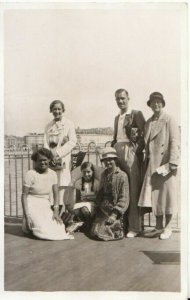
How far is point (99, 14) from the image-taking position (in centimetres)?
212

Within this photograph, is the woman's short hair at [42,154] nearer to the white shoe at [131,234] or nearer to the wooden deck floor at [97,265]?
the wooden deck floor at [97,265]

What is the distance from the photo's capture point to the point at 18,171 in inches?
85.0

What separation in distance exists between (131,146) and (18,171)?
0.59m

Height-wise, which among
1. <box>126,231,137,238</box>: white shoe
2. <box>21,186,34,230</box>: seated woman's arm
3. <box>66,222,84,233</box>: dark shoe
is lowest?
<box>126,231,137,238</box>: white shoe

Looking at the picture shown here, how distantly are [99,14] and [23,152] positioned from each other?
788 mm

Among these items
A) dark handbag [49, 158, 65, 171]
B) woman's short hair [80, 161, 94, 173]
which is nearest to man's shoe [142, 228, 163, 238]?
woman's short hair [80, 161, 94, 173]

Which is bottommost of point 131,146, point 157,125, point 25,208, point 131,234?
point 131,234

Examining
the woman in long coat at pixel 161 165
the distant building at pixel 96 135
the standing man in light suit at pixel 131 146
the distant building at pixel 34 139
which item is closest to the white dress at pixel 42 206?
the distant building at pixel 34 139

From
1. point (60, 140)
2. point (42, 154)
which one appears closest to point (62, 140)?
point (60, 140)

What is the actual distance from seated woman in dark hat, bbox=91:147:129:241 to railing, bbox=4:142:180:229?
64 millimetres

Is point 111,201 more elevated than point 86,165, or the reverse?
point 86,165

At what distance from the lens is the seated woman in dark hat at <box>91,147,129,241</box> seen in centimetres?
216

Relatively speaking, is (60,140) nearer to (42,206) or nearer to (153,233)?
(42,206)

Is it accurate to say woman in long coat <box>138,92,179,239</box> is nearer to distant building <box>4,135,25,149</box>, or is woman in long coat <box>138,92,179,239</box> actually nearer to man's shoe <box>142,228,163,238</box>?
man's shoe <box>142,228,163,238</box>
